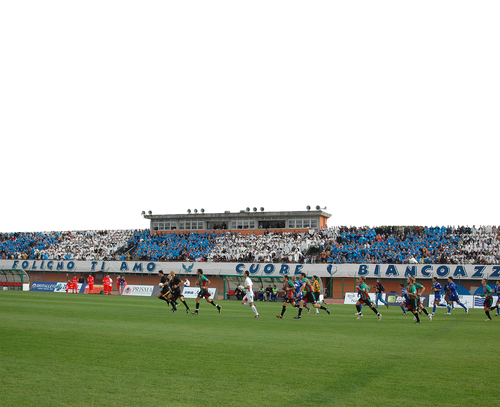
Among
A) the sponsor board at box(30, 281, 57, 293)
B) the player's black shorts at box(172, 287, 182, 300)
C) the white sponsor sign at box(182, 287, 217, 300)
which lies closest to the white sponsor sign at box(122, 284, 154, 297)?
the white sponsor sign at box(182, 287, 217, 300)

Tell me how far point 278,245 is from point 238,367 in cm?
4645

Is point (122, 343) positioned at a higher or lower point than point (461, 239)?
lower

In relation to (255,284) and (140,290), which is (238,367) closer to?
(255,284)

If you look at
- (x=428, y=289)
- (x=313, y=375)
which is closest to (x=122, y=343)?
(x=313, y=375)

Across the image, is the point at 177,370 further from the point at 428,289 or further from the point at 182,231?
the point at 182,231

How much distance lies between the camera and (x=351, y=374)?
925cm

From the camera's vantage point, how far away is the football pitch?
7523 millimetres

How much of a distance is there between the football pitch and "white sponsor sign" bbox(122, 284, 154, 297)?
2819 cm

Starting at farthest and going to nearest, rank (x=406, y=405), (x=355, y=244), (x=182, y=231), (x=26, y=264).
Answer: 1. (x=182, y=231)
2. (x=26, y=264)
3. (x=355, y=244)
4. (x=406, y=405)

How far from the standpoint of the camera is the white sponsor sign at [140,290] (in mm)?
44625

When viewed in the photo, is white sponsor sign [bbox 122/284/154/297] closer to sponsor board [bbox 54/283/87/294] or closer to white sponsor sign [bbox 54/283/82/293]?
sponsor board [bbox 54/283/87/294]

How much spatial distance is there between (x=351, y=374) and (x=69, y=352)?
6.38 m

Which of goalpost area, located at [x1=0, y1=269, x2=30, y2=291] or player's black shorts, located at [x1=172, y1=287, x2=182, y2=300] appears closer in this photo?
player's black shorts, located at [x1=172, y1=287, x2=182, y2=300]

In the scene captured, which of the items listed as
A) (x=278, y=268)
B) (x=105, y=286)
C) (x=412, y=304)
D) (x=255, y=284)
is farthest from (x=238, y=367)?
(x=278, y=268)
